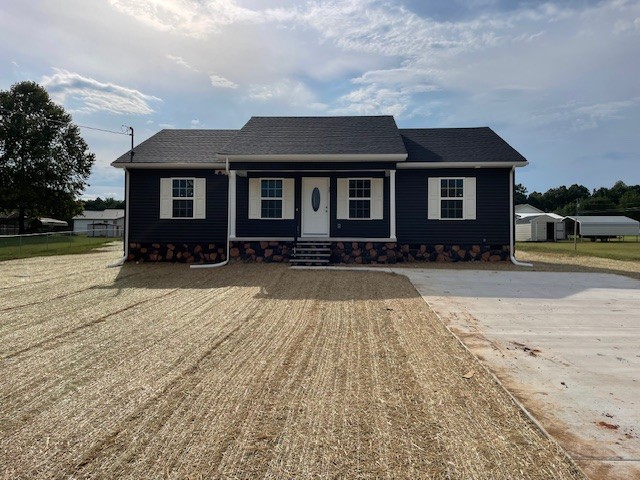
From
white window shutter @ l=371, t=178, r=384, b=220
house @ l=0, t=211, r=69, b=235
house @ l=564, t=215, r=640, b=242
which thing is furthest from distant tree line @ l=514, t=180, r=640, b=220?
house @ l=0, t=211, r=69, b=235

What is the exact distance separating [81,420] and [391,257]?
10046 mm

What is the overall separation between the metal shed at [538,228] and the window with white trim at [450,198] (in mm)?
24293

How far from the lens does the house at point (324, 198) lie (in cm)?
1195

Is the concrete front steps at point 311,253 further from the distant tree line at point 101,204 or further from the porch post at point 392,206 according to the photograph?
the distant tree line at point 101,204

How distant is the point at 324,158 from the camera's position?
38.4 ft

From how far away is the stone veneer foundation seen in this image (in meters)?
11.9

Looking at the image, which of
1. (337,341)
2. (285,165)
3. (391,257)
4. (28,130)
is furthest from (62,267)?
(28,130)

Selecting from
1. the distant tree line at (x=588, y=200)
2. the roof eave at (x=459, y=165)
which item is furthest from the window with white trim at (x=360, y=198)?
the distant tree line at (x=588, y=200)

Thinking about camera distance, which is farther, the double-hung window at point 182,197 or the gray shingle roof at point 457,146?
the double-hung window at point 182,197

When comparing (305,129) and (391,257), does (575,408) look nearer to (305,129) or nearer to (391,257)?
(391,257)

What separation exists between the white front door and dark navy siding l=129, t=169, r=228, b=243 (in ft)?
Result: 9.09

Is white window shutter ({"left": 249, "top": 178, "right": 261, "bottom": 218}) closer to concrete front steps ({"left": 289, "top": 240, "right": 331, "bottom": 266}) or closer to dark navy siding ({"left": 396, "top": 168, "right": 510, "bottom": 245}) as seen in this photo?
concrete front steps ({"left": 289, "top": 240, "right": 331, "bottom": 266})

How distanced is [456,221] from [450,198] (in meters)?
0.79

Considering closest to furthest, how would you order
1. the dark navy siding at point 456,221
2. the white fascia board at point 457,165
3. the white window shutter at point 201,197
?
the white fascia board at point 457,165, the dark navy siding at point 456,221, the white window shutter at point 201,197
